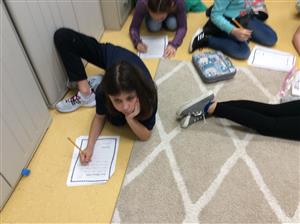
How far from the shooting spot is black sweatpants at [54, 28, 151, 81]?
145 centimetres

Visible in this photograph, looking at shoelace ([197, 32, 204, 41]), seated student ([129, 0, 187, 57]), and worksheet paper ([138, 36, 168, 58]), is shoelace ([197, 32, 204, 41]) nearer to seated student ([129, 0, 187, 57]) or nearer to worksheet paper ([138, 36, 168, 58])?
seated student ([129, 0, 187, 57])

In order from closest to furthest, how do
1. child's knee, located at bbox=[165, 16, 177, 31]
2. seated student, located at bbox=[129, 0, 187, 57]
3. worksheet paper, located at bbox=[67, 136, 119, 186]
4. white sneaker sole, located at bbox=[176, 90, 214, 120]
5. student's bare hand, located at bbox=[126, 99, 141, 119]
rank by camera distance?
student's bare hand, located at bbox=[126, 99, 141, 119] → worksheet paper, located at bbox=[67, 136, 119, 186] → white sneaker sole, located at bbox=[176, 90, 214, 120] → seated student, located at bbox=[129, 0, 187, 57] → child's knee, located at bbox=[165, 16, 177, 31]

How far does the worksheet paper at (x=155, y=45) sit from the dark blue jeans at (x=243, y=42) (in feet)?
0.95

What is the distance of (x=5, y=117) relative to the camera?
3.74 feet

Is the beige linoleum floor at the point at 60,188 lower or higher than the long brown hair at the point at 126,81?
lower

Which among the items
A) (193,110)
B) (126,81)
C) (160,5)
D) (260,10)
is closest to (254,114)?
(193,110)

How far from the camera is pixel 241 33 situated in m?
1.74

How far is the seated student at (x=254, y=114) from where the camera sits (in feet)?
4.40

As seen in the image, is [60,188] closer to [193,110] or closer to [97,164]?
[97,164]

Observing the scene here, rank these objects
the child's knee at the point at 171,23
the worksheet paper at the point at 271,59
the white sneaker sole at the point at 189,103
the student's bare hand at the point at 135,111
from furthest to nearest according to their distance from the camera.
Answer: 1. the child's knee at the point at 171,23
2. the worksheet paper at the point at 271,59
3. the white sneaker sole at the point at 189,103
4. the student's bare hand at the point at 135,111

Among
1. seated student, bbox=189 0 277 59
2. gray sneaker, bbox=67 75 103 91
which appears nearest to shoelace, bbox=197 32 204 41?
seated student, bbox=189 0 277 59

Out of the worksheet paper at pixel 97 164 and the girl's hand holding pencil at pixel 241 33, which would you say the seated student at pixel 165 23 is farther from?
the worksheet paper at pixel 97 164

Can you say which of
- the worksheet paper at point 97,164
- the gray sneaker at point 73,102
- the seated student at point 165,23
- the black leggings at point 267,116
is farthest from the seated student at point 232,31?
the worksheet paper at point 97,164

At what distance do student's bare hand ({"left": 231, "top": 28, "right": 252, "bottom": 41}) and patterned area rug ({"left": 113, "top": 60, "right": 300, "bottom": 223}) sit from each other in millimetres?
385
